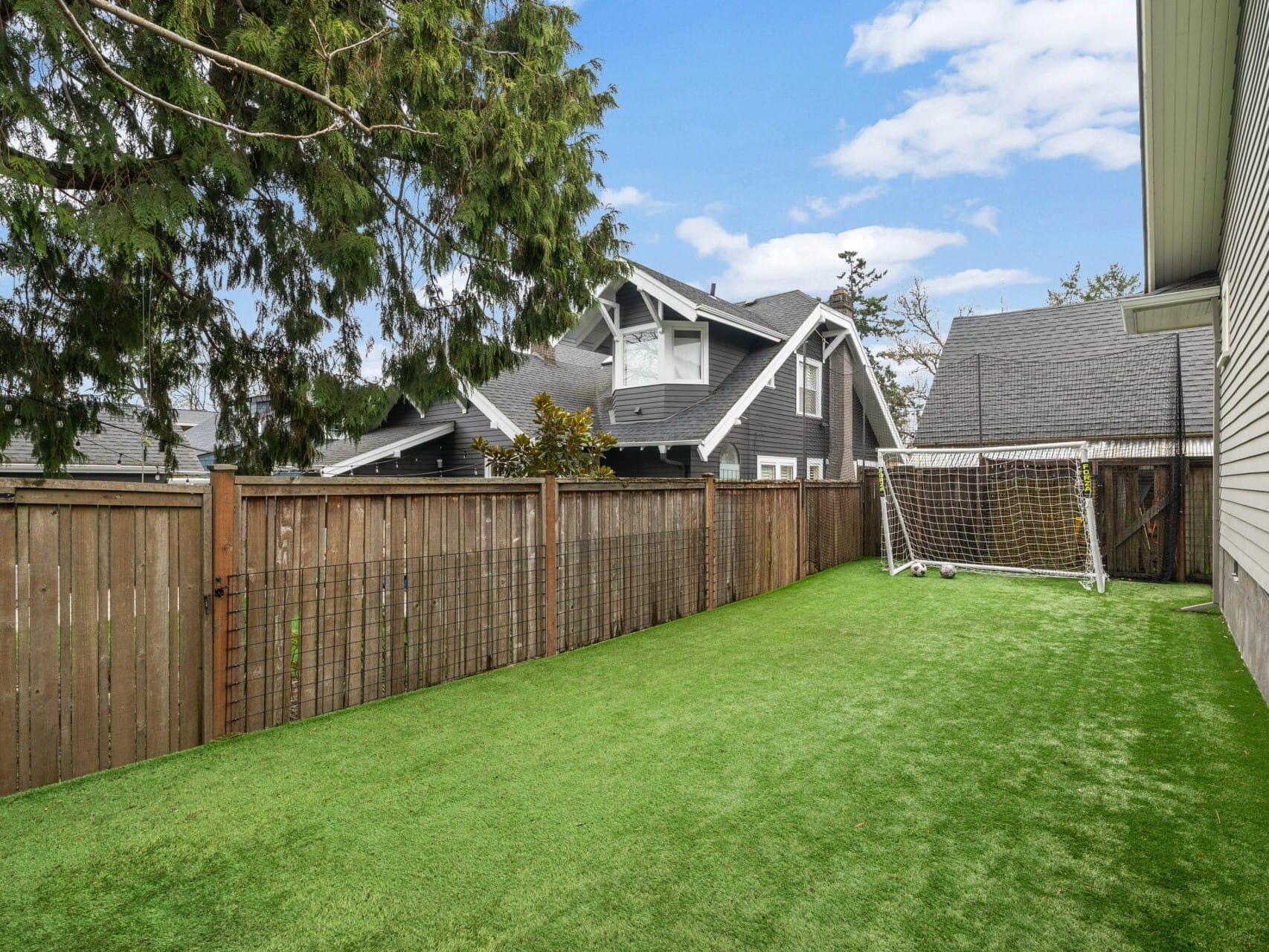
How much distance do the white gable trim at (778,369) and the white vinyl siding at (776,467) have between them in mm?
1281

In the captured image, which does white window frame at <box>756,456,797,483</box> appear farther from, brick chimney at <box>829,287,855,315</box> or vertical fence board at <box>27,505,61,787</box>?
vertical fence board at <box>27,505,61,787</box>

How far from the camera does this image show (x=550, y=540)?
5117 mm

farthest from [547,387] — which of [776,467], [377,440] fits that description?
[776,467]

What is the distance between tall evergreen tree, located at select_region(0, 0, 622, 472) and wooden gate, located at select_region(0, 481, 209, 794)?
6.05 feet

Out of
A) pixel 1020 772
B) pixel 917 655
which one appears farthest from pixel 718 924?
pixel 917 655

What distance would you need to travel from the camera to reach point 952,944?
6.15 feet

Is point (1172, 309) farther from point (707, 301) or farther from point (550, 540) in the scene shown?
point (550, 540)

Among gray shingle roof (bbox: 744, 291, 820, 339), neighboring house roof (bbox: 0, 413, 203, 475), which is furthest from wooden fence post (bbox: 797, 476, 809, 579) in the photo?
neighboring house roof (bbox: 0, 413, 203, 475)

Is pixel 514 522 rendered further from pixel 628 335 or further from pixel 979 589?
pixel 628 335

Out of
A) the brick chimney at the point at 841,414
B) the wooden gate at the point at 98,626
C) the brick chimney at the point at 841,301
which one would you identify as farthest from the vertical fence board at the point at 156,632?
the brick chimney at the point at 841,301

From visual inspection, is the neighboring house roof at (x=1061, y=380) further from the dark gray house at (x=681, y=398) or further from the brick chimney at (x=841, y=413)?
the dark gray house at (x=681, y=398)

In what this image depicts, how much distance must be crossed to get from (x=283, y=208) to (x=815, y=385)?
10.7m

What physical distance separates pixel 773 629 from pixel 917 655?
1.30m

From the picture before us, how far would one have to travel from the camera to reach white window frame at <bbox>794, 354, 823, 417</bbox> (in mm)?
13273
